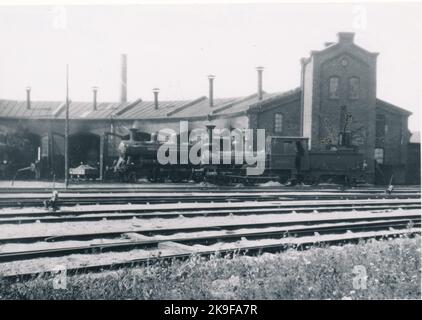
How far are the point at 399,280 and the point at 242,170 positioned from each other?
1806 centimetres

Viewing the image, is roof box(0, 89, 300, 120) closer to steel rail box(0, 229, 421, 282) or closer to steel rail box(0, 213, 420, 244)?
steel rail box(0, 213, 420, 244)

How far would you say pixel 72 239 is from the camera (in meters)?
7.95

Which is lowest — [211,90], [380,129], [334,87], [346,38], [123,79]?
[380,129]

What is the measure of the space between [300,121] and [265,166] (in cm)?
913

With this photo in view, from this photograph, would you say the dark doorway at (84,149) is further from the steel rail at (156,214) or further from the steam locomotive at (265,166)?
the steel rail at (156,214)

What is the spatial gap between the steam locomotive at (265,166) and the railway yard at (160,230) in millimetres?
8202

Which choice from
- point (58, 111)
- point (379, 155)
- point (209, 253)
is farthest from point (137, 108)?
point (209, 253)

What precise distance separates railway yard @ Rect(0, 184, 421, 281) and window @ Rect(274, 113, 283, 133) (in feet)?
51.2

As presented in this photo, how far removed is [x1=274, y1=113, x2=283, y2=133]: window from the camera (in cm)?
3006

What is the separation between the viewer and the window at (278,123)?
30.1m

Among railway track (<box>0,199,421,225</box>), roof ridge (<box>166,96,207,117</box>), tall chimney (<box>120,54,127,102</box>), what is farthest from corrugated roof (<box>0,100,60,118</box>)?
railway track (<box>0,199,421,225</box>)

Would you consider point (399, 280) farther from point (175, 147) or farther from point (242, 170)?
point (175, 147)

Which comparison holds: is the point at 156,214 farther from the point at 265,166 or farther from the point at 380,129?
the point at 380,129

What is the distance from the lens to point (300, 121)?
31016mm
